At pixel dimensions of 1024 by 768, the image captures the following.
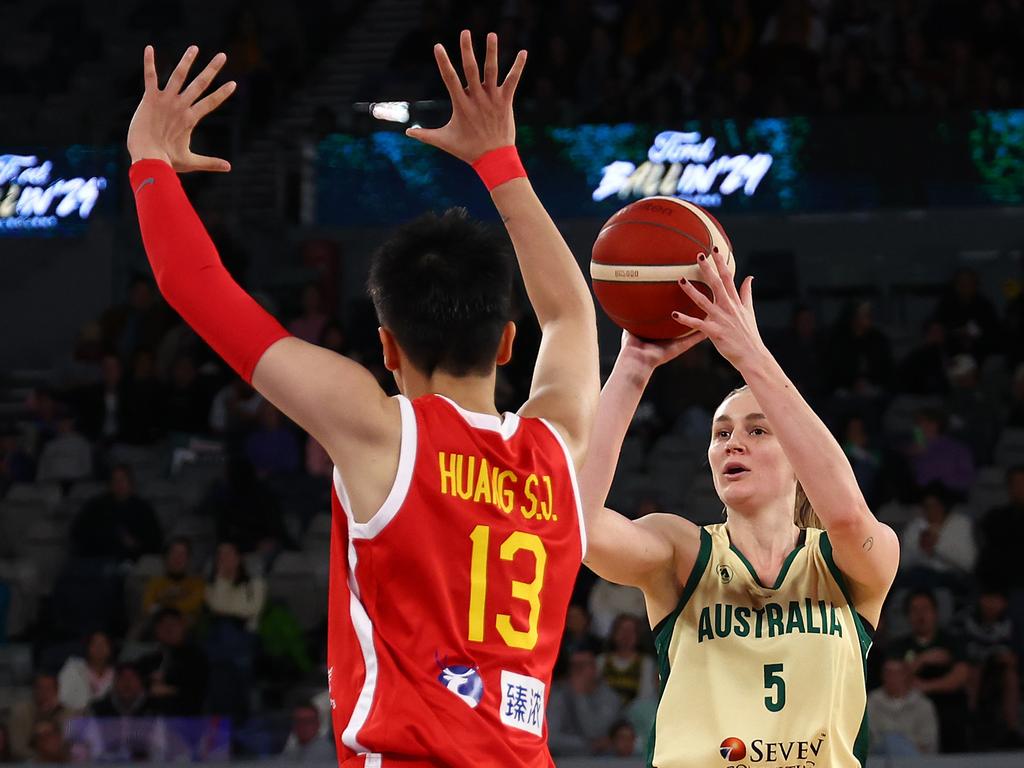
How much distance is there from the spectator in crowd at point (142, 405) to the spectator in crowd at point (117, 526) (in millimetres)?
1333

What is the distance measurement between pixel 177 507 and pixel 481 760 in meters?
9.40

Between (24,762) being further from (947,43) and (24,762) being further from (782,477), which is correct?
(947,43)

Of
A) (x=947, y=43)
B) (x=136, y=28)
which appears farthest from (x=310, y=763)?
(x=136, y=28)

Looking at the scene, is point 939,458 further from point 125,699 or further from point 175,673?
point 125,699

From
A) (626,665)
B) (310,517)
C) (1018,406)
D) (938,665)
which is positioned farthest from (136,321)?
(938,665)

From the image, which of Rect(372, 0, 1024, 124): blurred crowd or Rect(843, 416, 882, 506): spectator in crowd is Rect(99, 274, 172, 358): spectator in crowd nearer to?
Rect(372, 0, 1024, 124): blurred crowd

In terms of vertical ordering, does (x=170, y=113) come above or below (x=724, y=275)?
above

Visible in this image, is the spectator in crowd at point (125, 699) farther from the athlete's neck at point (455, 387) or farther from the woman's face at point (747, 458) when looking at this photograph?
the athlete's neck at point (455, 387)

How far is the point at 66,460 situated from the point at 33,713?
2.99 meters

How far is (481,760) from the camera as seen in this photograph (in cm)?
241

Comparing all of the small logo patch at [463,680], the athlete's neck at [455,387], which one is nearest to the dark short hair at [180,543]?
the athlete's neck at [455,387]

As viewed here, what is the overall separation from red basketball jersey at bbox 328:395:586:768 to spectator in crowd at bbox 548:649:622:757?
6.31 meters

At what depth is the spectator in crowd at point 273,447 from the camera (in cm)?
1172

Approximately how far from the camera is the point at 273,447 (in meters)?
11.8
